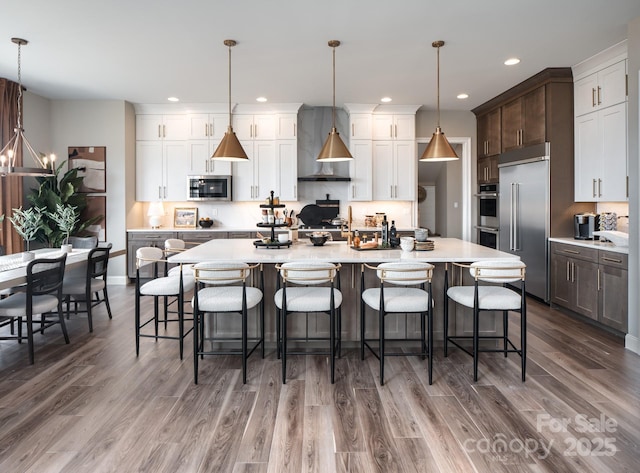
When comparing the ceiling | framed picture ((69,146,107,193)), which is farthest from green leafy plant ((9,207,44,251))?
the ceiling

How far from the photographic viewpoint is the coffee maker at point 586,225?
4750 millimetres

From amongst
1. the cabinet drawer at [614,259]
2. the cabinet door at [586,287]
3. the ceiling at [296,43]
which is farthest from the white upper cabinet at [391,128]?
the cabinet drawer at [614,259]

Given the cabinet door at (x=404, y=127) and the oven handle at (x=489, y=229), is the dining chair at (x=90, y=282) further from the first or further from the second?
the oven handle at (x=489, y=229)

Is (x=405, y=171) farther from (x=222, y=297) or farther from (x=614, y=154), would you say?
(x=222, y=297)

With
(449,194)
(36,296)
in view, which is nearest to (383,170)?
(449,194)

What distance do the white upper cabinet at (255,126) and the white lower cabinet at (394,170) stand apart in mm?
1748

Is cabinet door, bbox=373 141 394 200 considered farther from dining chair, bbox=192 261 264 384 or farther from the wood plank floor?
dining chair, bbox=192 261 264 384

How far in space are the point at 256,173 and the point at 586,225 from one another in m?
4.72

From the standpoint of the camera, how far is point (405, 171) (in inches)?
270

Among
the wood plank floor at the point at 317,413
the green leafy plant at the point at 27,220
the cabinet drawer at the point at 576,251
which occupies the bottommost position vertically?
the wood plank floor at the point at 317,413

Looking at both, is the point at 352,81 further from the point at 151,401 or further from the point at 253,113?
the point at 151,401

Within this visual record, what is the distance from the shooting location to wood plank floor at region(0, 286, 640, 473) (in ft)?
6.79

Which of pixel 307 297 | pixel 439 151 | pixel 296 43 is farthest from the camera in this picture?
pixel 296 43

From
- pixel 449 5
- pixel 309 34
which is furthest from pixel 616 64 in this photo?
pixel 309 34
